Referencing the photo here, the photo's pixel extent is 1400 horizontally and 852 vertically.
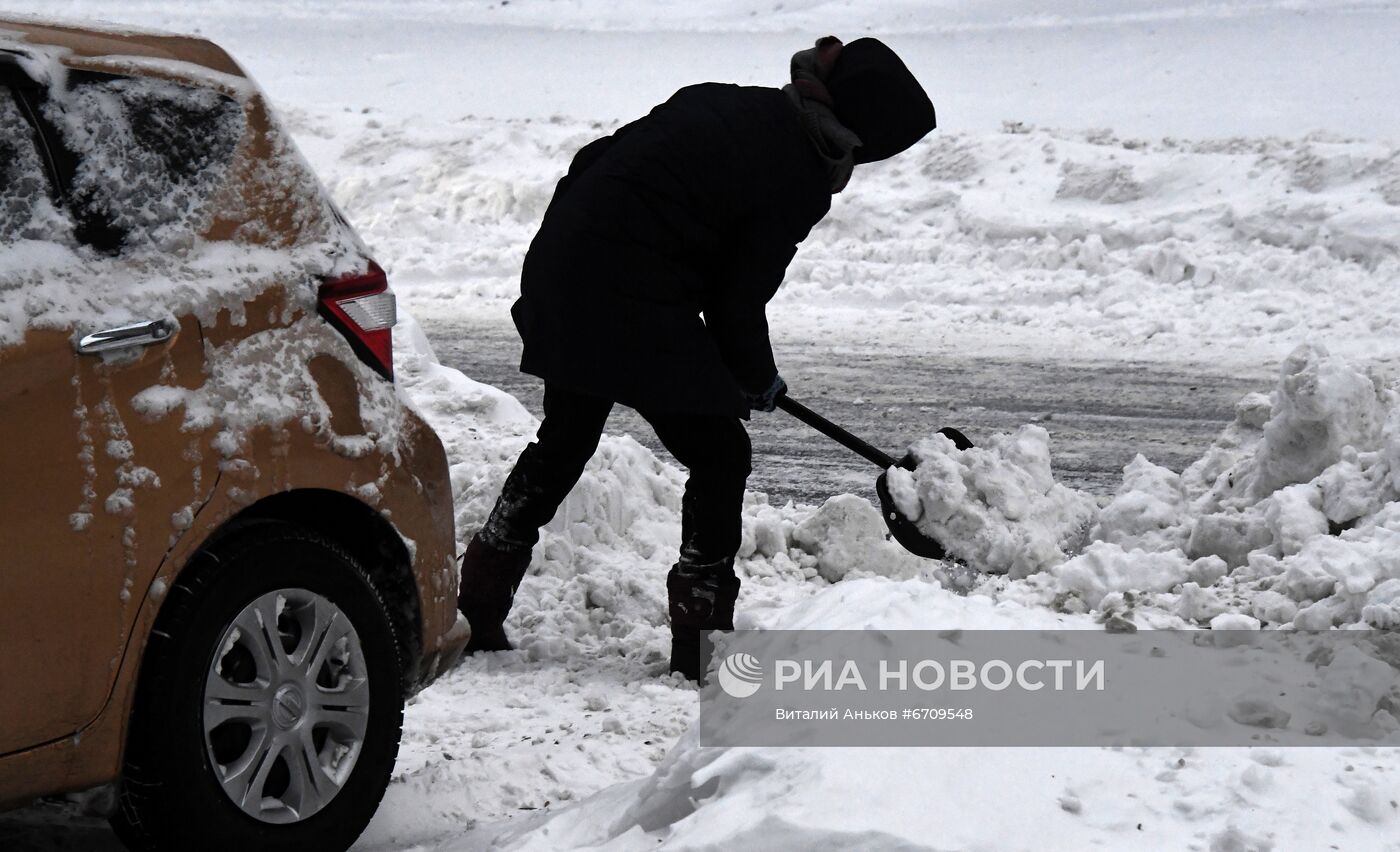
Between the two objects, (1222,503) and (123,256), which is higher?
(123,256)

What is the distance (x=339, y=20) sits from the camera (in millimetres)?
31578

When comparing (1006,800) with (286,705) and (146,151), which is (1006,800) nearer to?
(286,705)

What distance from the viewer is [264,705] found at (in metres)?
2.57

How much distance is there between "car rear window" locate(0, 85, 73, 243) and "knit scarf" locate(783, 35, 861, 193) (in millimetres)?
1809

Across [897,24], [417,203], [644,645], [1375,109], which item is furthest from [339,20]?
[644,645]

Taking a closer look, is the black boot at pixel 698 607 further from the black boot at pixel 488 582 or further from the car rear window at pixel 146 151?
the car rear window at pixel 146 151

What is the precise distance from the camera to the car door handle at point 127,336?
232 cm

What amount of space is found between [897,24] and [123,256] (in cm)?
2822

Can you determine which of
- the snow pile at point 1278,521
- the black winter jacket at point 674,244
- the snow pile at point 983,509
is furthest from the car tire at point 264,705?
the snow pile at point 983,509

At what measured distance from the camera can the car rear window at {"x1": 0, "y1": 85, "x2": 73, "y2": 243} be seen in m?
2.34

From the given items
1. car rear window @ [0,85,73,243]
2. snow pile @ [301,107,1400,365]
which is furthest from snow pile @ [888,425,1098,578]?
snow pile @ [301,107,1400,365]

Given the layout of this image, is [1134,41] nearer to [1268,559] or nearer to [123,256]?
[1268,559]

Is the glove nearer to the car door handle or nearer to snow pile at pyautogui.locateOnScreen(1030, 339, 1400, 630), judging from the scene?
snow pile at pyautogui.locateOnScreen(1030, 339, 1400, 630)

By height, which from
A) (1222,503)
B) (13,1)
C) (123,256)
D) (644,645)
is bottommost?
(644,645)
